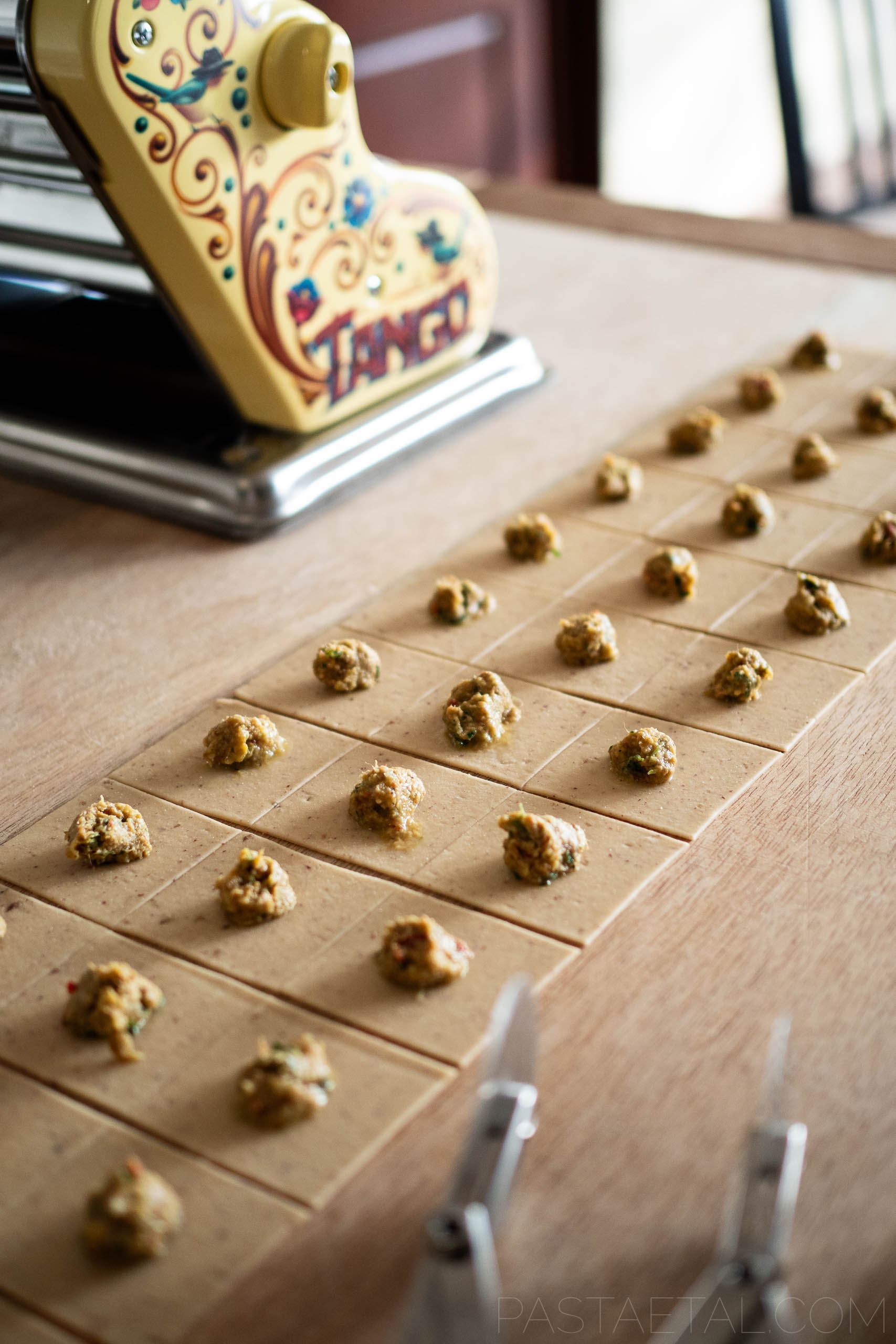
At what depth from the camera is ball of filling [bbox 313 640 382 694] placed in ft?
3.10

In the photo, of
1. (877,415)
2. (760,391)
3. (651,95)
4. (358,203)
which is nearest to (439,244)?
(358,203)

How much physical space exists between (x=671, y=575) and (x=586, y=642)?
12 cm

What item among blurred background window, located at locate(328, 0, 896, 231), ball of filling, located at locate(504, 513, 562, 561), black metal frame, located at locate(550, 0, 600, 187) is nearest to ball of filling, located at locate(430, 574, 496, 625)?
ball of filling, located at locate(504, 513, 562, 561)

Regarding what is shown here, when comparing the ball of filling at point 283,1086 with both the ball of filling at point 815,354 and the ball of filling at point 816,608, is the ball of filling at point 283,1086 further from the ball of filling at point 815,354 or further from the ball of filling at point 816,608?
the ball of filling at point 815,354

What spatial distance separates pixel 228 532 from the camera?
1.17 meters

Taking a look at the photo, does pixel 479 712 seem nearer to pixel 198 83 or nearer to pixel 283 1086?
pixel 283 1086

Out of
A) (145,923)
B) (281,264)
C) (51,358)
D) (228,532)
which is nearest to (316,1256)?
(145,923)

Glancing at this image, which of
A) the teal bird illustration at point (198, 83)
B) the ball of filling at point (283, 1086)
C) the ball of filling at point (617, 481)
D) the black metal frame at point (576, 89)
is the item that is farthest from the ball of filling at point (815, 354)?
the black metal frame at point (576, 89)

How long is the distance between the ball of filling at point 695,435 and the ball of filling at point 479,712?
453mm

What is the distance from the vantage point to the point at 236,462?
116 cm

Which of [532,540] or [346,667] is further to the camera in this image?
[532,540]

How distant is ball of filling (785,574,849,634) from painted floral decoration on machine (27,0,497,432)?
471 mm

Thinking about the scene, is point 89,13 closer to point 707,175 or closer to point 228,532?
point 228,532

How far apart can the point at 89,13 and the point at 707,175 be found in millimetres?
3229
